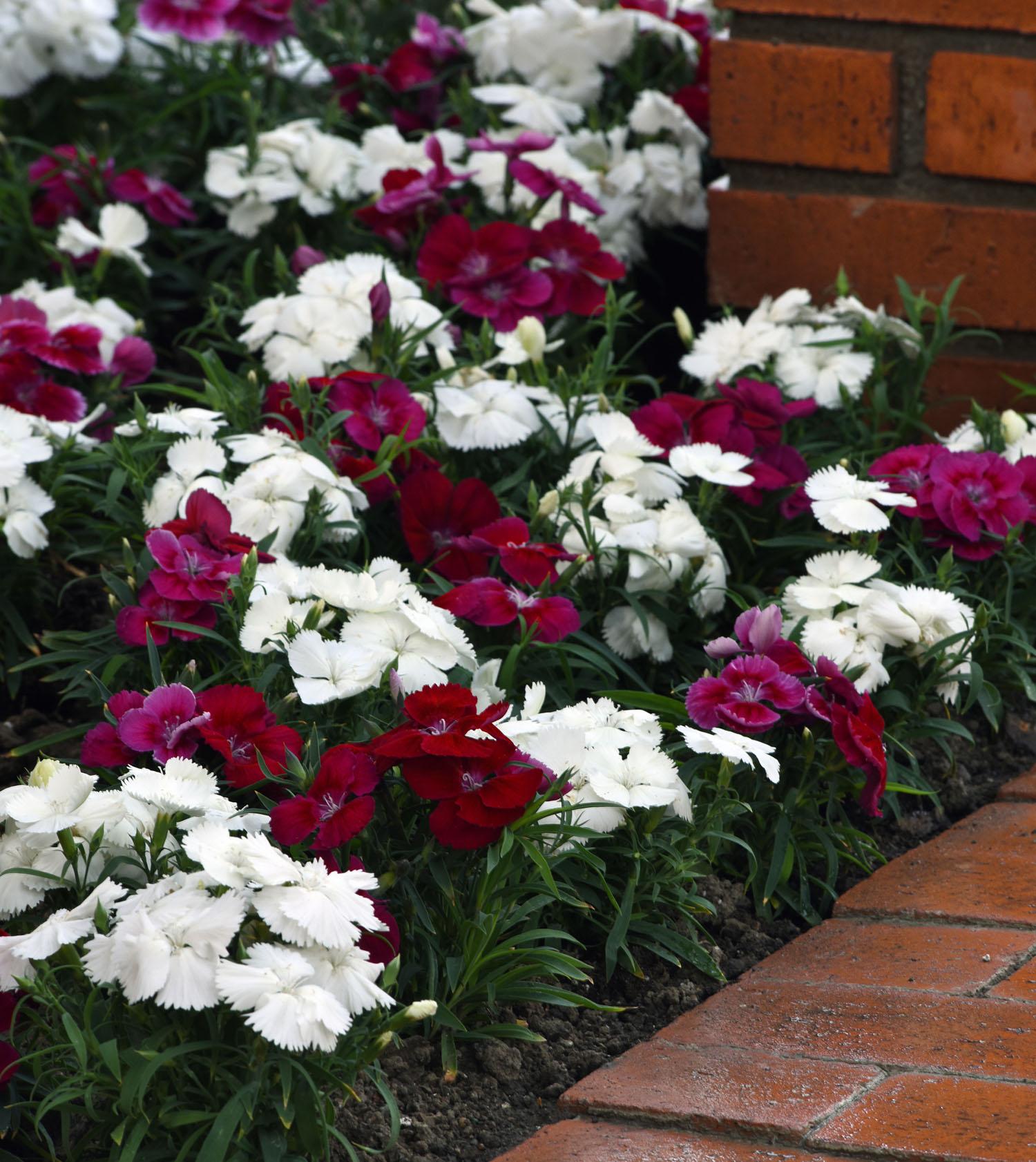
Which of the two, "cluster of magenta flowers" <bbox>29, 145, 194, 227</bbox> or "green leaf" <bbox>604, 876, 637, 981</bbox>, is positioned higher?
"cluster of magenta flowers" <bbox>29, 145, 194, 227</bbox>

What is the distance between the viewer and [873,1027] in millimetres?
1298

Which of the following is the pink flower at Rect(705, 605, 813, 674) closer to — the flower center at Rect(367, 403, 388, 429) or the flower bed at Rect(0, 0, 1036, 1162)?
the flower bed at Rect(0, 0, 1036, 1162)

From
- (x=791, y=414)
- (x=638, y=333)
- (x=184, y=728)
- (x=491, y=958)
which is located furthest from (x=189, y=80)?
(x=491, y=958)

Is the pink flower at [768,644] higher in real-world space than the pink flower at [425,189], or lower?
lower

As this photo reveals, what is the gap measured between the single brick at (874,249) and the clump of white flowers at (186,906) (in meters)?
1.46

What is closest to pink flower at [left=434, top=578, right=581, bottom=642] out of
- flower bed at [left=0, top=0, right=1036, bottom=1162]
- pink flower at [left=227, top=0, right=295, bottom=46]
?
flower bed at [left=0, top=0, right=1036, bottom=1162]

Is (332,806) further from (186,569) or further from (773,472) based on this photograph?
(773,472)

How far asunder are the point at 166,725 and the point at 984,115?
1.50 metres

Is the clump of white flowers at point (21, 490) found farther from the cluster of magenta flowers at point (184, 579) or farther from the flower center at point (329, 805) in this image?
the flower center at point (329, 805)

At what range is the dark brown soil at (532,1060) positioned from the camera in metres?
1.23

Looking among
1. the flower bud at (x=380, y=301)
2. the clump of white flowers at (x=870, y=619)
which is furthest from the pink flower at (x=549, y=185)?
the clump of white flowers at (x=870, y=619)

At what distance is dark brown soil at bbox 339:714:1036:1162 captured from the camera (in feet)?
4.04

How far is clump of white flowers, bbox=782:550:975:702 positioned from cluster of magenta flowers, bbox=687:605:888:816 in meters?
0.07

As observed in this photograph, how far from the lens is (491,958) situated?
1.30m
